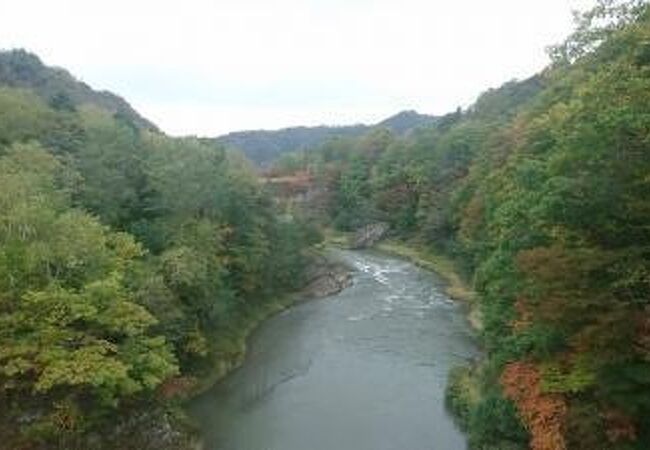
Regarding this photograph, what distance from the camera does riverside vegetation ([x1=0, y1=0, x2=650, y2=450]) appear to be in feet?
80.1

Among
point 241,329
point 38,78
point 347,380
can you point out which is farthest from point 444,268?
point 38,78

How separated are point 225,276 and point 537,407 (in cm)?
2828

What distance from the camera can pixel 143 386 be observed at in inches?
1224

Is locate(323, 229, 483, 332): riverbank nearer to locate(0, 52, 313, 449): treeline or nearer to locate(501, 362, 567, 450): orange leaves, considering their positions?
locate(0, 52, 313, 449): treeline

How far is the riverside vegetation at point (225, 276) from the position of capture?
2441cm

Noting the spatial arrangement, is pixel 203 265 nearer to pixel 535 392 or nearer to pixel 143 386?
pixel 143 386

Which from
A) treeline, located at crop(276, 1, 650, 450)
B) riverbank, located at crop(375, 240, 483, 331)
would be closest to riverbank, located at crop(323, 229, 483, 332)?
riverbank, located at crop(375, 240, 483, 331)

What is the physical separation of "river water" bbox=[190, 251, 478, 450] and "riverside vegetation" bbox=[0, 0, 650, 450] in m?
1.79

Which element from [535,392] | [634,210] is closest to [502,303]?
[535,392]

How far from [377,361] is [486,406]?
16.2m

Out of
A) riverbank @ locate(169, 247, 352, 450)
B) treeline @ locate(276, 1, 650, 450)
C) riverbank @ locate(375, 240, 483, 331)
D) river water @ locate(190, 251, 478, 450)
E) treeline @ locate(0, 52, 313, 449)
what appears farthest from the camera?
riverbank @ locate(375, 240, 483, 331)

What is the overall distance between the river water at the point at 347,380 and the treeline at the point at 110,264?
2.89 m

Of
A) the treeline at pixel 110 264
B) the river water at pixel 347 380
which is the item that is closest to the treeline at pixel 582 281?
the river water at pixel 347 380

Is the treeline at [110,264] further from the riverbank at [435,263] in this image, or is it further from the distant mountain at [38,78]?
the distant mountain at [38,78]
